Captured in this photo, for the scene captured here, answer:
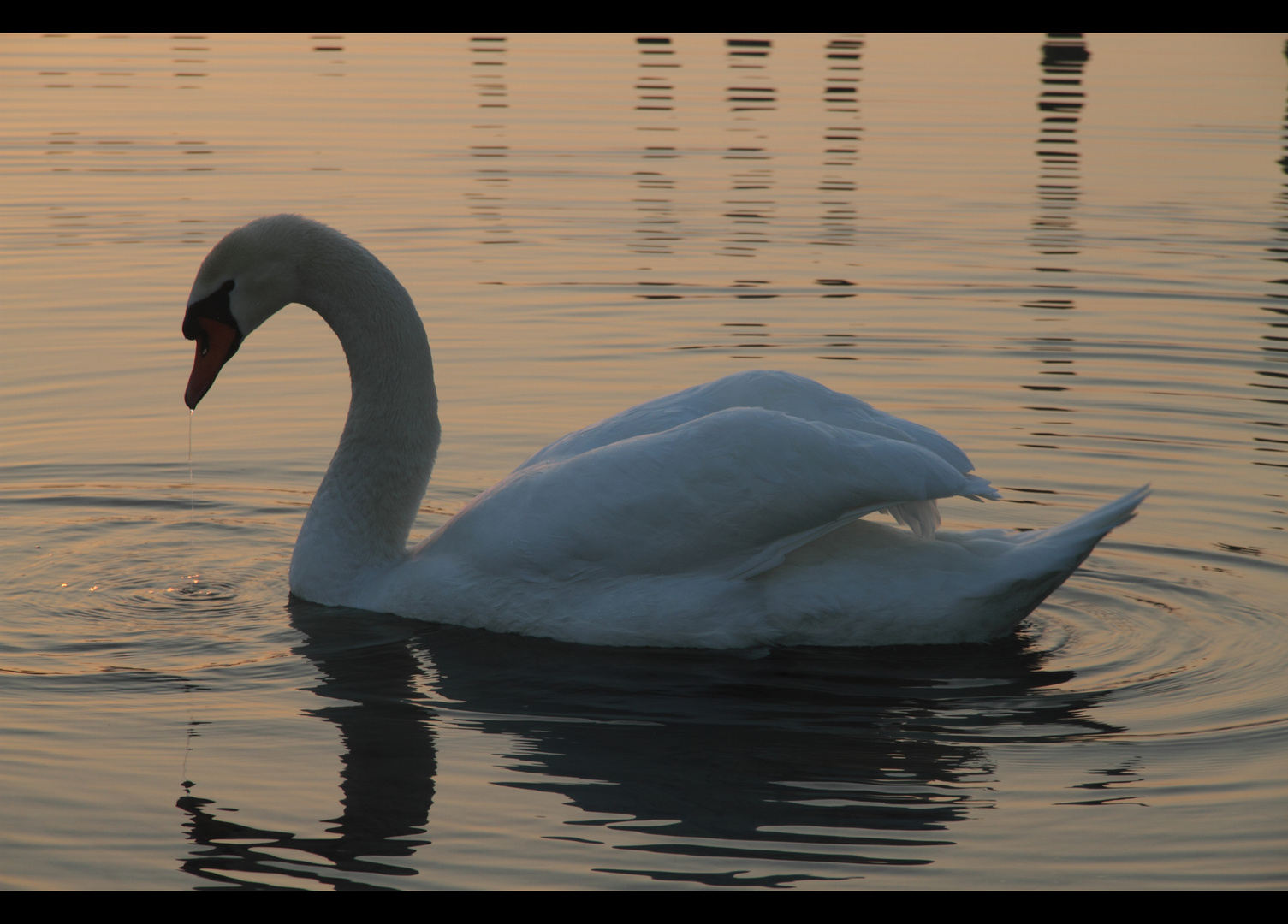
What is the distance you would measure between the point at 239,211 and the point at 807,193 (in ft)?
21.6

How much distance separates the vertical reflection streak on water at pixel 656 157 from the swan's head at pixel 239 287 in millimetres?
8706

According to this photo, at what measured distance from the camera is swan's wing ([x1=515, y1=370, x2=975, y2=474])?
22.1ft

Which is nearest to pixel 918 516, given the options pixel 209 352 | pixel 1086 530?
pixel 1086 530

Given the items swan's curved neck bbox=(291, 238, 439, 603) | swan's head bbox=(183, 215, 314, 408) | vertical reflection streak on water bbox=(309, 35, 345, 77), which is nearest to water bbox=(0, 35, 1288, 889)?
swan's curved neck bbox=(291, 238, 439, 603)

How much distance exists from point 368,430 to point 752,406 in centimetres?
192

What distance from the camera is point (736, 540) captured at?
648cm

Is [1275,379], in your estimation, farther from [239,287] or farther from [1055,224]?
[239,287]

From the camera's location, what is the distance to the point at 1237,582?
752 centimetres

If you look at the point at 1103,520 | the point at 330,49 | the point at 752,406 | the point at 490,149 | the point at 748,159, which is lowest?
the point at 1103,520

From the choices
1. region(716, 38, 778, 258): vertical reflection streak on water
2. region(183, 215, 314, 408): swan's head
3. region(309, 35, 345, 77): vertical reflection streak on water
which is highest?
region(309, 35, 345, 77): vertical reflection streak on water

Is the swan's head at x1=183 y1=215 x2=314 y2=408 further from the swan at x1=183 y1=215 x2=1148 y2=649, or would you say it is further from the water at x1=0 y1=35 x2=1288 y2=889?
the water at x1=0 y1=35 x2=1288 y2=889

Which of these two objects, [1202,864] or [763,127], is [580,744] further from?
[763,127]

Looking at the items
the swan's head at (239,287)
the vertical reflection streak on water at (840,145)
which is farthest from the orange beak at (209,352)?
the vertical reflection streak on water at (840,145)

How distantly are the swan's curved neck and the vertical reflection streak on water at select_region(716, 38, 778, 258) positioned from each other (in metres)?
8.72
